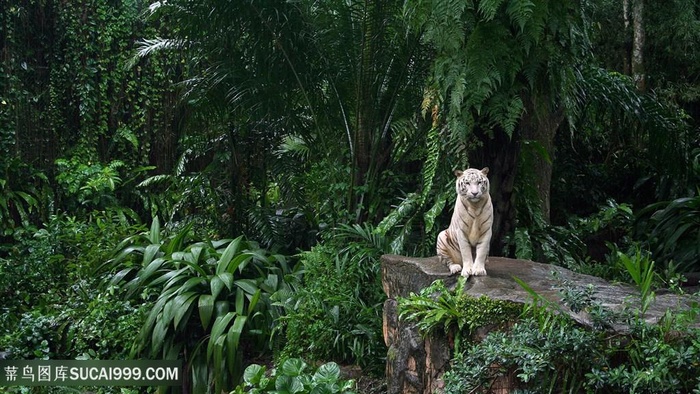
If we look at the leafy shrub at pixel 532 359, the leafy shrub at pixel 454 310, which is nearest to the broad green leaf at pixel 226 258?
the leafy shrub at pixel 454 310

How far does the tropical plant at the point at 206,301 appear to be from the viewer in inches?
270

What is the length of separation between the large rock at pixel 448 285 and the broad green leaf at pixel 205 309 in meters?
1.87

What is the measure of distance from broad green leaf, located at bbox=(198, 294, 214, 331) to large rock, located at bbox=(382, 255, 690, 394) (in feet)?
6.13

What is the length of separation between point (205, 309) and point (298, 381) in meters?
2.08

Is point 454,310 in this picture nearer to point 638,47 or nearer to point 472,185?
point 472,185

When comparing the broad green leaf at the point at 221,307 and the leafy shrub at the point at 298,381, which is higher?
the broad green leaf at the point at 221,307

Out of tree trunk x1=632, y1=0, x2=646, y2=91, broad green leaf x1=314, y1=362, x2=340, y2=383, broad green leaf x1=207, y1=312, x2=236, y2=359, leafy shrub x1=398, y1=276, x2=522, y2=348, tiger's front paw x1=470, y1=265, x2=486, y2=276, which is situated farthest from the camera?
tree trunk x1=632, y1=0, x2=646, y2=91

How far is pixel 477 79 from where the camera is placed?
19.1 feet

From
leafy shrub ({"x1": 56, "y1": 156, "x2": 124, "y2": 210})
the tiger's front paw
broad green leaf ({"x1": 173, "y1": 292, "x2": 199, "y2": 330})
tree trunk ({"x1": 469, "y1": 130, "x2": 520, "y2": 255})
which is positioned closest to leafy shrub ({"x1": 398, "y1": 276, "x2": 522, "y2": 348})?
the tiger's front paw

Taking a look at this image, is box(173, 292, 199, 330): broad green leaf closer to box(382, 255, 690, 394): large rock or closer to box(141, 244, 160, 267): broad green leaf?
box(141, 244, 160, 267): broad green leaf

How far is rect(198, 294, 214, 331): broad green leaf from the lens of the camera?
6926mm

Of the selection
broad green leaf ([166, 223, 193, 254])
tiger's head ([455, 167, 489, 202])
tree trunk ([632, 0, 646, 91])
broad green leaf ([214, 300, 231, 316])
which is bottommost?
broad green leaf ([214, 300, 231, 316])

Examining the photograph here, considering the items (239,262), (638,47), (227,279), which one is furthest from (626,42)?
(227,279)

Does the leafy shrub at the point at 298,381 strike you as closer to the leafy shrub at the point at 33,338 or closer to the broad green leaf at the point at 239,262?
the broad green leaf at the point at 239,262
